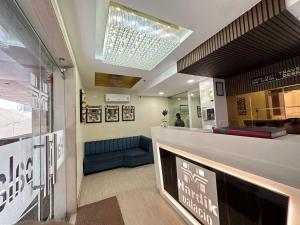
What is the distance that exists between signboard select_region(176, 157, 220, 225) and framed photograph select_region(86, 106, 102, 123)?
4018 millimetres

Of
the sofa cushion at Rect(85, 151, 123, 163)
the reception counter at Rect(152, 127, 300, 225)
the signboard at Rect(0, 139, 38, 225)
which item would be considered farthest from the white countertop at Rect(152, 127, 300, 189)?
the sofa cushion at Rect(85, 151, 123, 163)

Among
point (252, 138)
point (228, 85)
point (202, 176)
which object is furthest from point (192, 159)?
point (228, 85)

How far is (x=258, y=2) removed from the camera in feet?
5.16

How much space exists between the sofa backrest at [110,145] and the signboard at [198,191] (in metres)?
3.46

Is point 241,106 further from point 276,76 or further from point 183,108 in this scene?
point 183,108

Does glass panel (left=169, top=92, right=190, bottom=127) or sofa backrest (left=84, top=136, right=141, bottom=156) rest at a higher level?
glass panel (left=169, top=92, right=190, bottom=127)

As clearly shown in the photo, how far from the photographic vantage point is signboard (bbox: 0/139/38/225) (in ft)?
2.86

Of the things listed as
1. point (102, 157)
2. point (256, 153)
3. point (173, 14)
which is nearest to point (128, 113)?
point (102, 157)

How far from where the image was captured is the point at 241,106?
3.80 m

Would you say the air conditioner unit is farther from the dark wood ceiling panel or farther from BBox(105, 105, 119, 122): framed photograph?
the dark wood ceiling panel

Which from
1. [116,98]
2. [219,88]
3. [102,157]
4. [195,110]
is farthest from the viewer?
[116,98]

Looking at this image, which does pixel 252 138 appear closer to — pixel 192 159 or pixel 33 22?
pixel 192 159

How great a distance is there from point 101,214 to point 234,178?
224cm

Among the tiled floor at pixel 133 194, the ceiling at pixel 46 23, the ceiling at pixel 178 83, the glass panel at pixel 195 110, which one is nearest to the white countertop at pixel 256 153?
the tiled floor at pixel 133 194
